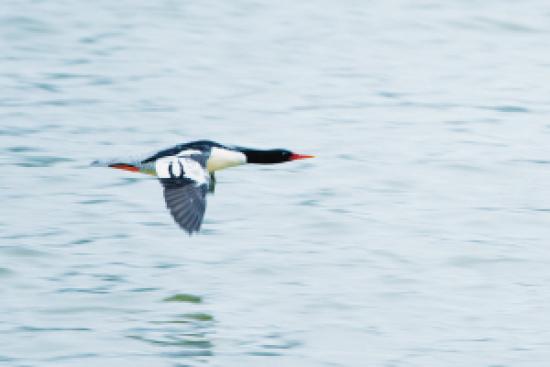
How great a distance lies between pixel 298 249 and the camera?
9.24 m

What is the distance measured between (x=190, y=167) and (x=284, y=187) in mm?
2270

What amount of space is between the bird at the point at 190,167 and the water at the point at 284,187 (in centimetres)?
53

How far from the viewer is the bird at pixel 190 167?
7.68 metres

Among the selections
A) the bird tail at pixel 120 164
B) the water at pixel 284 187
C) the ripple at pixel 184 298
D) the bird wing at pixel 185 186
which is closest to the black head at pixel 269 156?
the water at pixel 284 187

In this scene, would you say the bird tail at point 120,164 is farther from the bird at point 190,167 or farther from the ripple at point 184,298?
the ripple at point 184,298

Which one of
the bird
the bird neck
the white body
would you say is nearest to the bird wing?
the bird

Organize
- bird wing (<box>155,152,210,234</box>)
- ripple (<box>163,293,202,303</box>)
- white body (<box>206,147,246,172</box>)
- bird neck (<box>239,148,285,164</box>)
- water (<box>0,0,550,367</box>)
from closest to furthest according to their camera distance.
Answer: bird wing (<box>155,152,210,234</box>)
water (<box>0,0,550,367</box>)
ripple (<box>163,293,202,303</box>)
white body (<box>206,147,246,172</box>)
bird neck (<box>239,148,285,164</box>)

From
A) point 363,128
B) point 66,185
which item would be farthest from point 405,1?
point 66,185

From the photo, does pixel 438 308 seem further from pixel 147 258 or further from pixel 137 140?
pixel 137 140

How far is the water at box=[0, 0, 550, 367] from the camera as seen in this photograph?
7.90 meters

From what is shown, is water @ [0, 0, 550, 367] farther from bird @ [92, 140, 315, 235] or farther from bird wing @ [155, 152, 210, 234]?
bird wing @ [155, 152, 210, 234]

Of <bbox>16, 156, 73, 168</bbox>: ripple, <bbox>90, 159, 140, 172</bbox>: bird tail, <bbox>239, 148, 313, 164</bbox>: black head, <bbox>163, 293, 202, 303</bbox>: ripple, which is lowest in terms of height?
<bbox>163, 293, 202, 303</bbox>: ripple

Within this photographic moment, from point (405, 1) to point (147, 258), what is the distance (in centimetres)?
822

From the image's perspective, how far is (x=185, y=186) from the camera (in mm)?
7953
